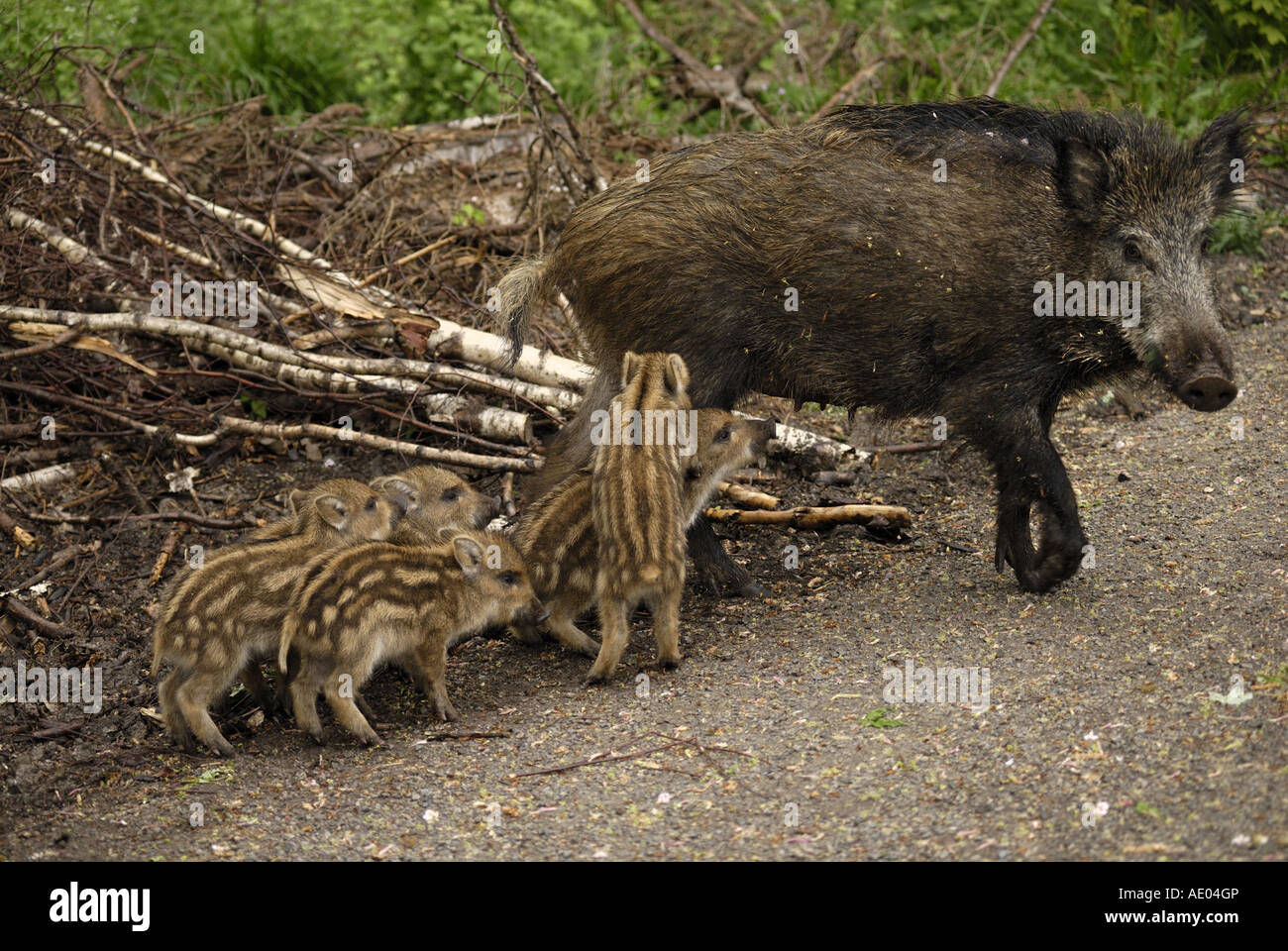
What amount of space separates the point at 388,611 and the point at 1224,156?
154 inches

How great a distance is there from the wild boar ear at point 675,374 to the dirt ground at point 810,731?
104 centimetres

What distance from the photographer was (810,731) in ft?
14.9

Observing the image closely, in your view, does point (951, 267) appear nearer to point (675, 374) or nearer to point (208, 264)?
point (675, 374)

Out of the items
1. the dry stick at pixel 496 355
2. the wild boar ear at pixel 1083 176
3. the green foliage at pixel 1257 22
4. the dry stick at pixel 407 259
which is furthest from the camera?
the green foliage at pixel 1257 22

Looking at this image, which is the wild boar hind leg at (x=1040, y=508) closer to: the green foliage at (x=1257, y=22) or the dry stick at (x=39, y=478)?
the dry stick at (x=39, y=478)

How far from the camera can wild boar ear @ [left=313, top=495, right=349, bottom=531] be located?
16.6 feet

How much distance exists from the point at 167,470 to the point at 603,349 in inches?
96.1

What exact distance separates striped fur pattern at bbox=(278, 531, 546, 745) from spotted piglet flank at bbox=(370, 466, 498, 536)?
46cm

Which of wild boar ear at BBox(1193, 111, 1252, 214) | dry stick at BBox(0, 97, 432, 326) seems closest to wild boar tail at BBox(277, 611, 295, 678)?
dry stick at BBox(0, 97, 432, 326)

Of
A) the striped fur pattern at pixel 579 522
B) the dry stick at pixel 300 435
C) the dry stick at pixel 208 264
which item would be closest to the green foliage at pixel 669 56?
the dry stick at pixel 208 264

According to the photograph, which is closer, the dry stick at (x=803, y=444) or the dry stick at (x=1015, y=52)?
the dry stick at (x=803, y=444)

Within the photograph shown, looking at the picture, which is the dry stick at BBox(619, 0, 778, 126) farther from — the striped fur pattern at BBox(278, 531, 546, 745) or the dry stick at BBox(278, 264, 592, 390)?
the striped fur pattern at BBox(278, 531, 546, 745)

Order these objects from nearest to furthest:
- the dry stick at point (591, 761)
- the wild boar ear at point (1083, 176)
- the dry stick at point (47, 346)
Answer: the dry stick at point (591, 761)
the wild boar ear at point (1083, 176)
the dry stick at point (47, 346)

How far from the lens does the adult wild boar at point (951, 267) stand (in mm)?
5488
